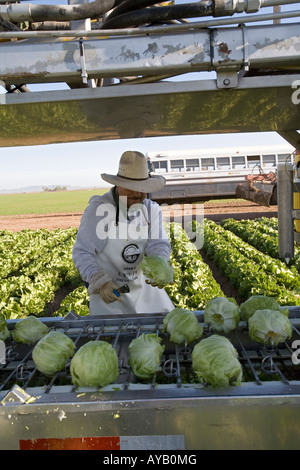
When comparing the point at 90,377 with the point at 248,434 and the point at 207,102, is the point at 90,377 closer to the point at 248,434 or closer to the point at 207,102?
the point at 248,434

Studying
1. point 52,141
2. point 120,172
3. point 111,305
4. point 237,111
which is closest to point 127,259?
point 111,305

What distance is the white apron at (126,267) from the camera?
4.10 metres

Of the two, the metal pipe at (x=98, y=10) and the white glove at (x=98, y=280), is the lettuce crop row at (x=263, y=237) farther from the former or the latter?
the metal pipe at (x=98, y=10)

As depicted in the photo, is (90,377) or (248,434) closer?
(248,434)

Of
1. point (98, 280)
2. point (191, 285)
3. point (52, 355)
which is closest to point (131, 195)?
point (98, 280)

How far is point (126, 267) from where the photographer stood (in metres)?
4.20

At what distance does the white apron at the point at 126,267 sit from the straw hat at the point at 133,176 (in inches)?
19.6

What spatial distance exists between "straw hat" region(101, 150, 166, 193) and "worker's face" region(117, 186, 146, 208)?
0.16m

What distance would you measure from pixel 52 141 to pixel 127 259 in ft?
5.55

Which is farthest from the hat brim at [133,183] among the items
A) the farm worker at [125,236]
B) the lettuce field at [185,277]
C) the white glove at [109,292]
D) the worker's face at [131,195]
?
the lettuce field at [185,277]

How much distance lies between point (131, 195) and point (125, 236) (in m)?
0.45

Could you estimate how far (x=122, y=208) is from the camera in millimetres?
4070

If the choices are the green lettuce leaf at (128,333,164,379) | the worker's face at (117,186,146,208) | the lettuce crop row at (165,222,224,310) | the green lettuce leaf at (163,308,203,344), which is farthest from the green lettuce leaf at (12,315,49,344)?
the lettuce crop row at (165,222,224,310)

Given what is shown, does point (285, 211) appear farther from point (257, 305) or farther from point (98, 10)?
point (98, 10)
